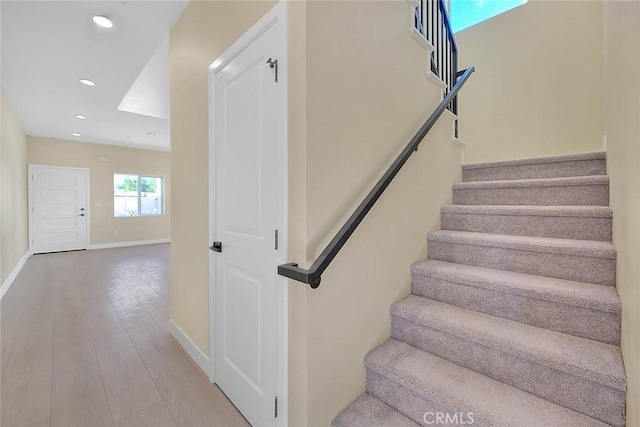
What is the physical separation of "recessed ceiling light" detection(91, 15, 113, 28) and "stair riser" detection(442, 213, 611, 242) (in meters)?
3.25

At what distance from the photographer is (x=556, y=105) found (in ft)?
9.58

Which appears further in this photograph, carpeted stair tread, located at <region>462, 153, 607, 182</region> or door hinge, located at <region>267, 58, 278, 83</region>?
carpeted stair tread, located at <region>462, 153, 607, 182</region>

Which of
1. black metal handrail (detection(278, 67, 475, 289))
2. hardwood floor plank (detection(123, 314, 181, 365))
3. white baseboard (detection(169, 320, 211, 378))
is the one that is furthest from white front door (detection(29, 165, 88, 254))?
black metal handrail (detection(278, 67, 475, 289))

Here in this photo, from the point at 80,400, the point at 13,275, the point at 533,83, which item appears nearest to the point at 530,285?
the point at 80,400

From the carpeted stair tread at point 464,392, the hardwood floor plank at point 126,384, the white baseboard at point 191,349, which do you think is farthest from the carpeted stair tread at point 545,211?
the hardwood floor plank at point 126,384

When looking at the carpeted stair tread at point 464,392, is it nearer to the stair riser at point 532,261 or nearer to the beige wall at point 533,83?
the stair riser at point 532,261

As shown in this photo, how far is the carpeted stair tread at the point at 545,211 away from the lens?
155 centimetres

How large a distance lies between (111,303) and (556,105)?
544 cm

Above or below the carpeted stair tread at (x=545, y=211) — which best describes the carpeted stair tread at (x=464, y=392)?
below

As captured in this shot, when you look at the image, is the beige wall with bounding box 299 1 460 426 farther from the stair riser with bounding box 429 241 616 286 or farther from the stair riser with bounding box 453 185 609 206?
the stair riser with bounding box 453 185 609 206

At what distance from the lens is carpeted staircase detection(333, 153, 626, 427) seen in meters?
1.08

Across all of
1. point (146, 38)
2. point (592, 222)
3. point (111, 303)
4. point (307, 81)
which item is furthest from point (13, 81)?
point (592, 222)

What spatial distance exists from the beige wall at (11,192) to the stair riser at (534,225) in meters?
5.51

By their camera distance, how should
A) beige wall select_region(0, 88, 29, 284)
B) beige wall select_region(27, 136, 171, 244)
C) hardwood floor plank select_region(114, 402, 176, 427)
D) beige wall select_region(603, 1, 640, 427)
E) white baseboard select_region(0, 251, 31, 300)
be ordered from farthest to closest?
beige wall select_region(27, 136, 171, 244) < beige wall select_region(0, 88, 29, 284) < white baseboard select_region(0, 251, 31, 300) < hardwood floor plank select_region(114, 402, 176, 427) < beige wall select_region(603, 1, 640, 427)
